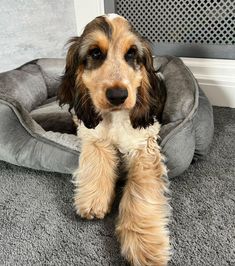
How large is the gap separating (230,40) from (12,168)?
4.68ft

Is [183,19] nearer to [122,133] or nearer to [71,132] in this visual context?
[71,132]

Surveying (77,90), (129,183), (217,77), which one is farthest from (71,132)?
(217,77)

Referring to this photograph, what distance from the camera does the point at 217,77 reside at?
2166 millimetres

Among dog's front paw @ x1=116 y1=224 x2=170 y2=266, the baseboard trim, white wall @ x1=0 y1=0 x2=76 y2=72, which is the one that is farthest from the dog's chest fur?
white wall @ x1=0 y1=0 x2=76 y2=72

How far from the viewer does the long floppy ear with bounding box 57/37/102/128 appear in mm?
1327

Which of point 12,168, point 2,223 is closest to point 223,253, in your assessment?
point 2,223

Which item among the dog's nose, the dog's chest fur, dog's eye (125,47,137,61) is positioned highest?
dog's eye (125,47,137,61)

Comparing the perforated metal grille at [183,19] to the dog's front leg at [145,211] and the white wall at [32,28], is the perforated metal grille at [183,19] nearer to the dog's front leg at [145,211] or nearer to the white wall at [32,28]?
the white wall at [32,28]

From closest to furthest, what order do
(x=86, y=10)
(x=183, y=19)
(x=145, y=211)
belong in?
1. (x=145, y=211)
2. (x=183, y=19)
3. (x=86, y=10)

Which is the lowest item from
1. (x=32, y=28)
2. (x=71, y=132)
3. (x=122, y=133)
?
(x=71, y=132)

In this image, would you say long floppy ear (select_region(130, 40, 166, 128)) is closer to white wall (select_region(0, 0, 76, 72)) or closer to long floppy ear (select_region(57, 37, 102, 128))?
long floppy ear (select_region(57, 37, 102, 128))

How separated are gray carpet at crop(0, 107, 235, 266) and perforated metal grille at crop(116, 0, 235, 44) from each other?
0.84m

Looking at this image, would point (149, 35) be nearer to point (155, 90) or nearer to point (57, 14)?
point (57, 14)

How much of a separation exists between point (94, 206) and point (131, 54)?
1.86 feet
